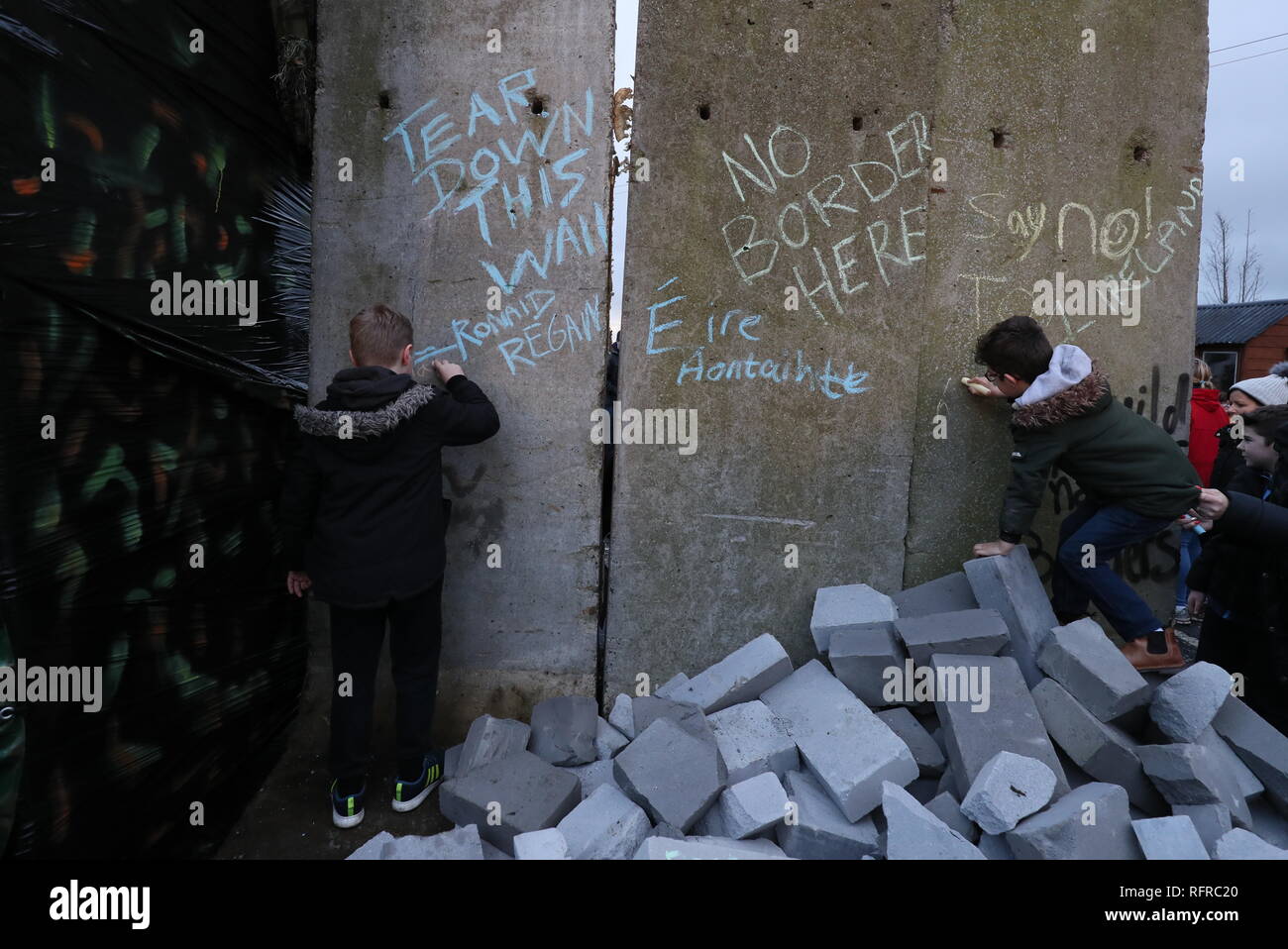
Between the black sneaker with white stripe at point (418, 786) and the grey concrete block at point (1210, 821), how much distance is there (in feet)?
9.26

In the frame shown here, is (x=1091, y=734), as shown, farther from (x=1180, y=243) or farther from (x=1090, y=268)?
(x=1180, y=243)

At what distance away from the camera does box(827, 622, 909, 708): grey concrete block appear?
10.1 feet

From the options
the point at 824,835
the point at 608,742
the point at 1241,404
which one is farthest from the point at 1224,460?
the point at 608,742

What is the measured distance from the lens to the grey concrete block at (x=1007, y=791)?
2.32 m

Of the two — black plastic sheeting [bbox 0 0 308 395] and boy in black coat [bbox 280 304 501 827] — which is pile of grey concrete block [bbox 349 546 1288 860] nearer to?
boy in black coat [bbox 280 304 501 827]

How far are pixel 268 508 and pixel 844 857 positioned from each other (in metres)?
2.71

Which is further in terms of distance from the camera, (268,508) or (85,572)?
(268,508)

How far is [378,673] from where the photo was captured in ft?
11.4

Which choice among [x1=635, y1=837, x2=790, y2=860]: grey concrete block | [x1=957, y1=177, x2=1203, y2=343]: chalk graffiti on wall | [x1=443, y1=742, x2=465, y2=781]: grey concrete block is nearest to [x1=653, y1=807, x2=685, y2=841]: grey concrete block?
[x1=635, y1=837, x2=790, y2=860]: grey concrete block

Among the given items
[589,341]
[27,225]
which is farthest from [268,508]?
[589,341]

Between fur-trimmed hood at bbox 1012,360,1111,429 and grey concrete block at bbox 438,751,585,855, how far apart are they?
248cm

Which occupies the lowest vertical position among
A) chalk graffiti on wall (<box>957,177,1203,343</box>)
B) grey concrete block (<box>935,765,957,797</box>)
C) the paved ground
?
the paved ground

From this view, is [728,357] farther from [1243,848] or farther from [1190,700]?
[1243,848]

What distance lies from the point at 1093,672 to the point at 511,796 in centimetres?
231
